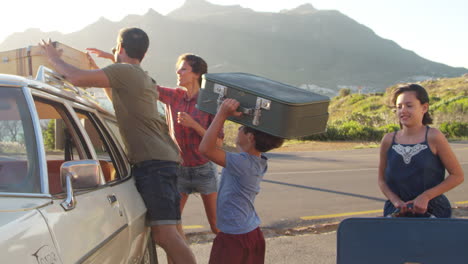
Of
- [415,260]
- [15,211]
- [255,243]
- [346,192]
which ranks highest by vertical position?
[15,211]

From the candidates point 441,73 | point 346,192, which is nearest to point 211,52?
point 441,73

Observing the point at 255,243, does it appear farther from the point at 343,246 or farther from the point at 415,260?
the point at 415,260

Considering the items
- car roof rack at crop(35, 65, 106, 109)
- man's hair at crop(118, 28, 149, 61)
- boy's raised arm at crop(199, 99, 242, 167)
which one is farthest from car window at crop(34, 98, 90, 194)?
boy's raised arm at crop(199, 99, 242, 167)

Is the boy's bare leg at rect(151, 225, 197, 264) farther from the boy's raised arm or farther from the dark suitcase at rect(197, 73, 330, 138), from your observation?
the dark suitcase at rect(197, 73, 330, 138)

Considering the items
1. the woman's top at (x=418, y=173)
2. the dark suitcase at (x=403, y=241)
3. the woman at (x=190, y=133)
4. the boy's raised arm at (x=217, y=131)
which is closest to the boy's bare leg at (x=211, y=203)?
the woman at (x=190, y=133)

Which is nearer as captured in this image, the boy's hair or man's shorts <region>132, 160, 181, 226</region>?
the boy's hair

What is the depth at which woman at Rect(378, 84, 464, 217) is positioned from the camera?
2.87 metres

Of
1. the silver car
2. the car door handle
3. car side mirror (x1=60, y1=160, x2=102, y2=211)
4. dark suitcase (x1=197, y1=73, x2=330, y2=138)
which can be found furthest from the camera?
the car door handle

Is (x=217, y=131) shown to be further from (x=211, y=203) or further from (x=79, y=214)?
(x=211, y=203)

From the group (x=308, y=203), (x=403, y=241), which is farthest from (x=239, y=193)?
(x=308, y=203)

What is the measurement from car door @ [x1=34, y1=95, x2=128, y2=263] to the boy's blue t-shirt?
0.59 metres

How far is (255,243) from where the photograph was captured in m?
2.77

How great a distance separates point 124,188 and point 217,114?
0.78m

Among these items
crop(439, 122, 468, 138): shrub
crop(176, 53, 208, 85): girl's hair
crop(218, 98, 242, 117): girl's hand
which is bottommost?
crop(439, 122, 468, 138): shrub
